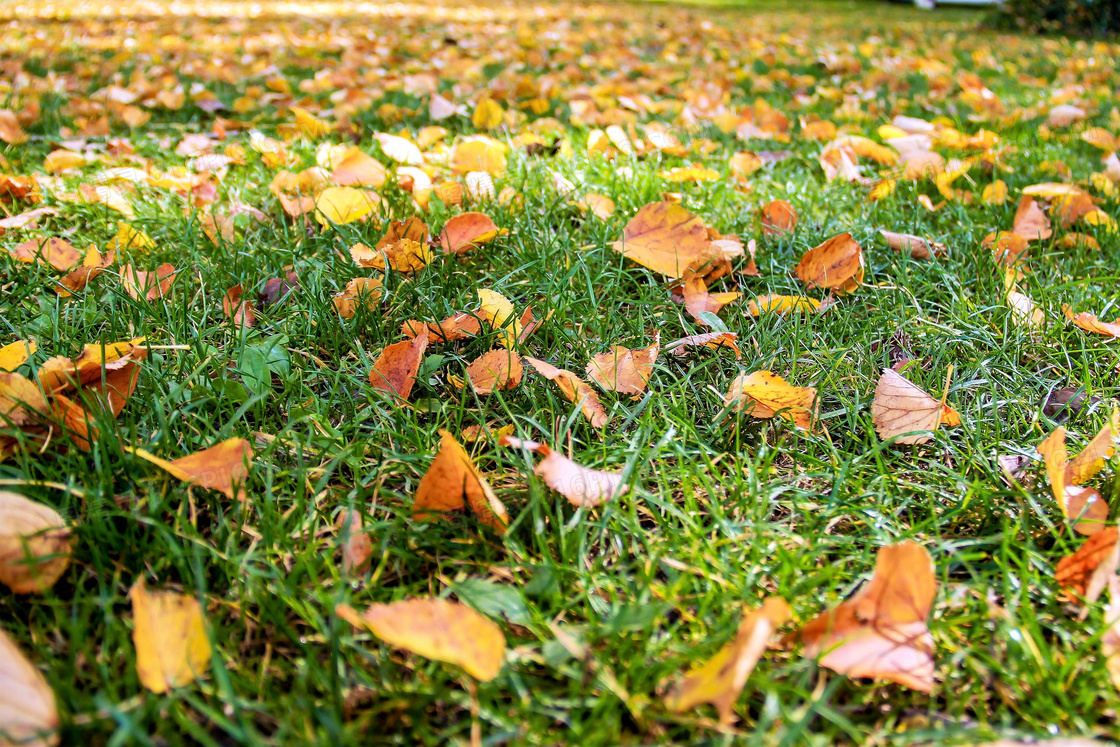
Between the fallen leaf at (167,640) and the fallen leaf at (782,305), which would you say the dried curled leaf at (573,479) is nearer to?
the fallen leaf at (167,640)

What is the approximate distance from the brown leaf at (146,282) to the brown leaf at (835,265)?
4.63 ft

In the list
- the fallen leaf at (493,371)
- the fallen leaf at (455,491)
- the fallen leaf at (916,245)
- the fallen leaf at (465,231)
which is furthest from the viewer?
the fallen leaf at (916,245)

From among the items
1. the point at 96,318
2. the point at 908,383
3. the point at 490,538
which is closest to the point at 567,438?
the point at 490,538

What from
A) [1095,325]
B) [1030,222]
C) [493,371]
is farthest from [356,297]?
[1030,222]

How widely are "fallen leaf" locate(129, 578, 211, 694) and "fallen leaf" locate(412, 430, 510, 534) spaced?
31cm

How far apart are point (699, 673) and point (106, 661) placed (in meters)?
0.67

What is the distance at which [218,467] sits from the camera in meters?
1.02

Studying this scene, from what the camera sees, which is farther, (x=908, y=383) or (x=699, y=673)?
(x=908, y=383)

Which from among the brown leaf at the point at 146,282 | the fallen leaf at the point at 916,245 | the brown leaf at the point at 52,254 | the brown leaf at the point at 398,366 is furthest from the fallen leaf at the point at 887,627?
the brown leaf at the point at 52,254

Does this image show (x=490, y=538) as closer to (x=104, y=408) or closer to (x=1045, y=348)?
(x=104, y=408)

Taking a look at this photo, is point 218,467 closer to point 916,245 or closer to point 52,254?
point 52,254

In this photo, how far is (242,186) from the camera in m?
2.15

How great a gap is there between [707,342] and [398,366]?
1.97ft

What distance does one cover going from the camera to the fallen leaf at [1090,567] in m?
0.90
